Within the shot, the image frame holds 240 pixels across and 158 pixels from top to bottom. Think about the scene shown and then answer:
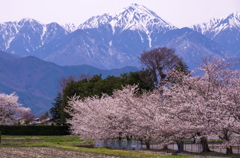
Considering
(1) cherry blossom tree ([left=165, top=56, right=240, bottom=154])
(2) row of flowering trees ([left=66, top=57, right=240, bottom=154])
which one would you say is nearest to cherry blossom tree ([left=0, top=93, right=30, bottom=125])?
(2) row of flowering trees ([left=66, top=57, right=240, bottom=154])

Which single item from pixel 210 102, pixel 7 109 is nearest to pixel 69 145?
pixel 210 102

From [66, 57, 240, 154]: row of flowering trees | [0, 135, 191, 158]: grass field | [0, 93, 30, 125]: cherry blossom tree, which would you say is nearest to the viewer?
[66, 57, 240, 154]: row of flowering trees

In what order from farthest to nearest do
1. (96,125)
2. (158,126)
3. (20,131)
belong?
(20,131) < (96,125) < (158,126)

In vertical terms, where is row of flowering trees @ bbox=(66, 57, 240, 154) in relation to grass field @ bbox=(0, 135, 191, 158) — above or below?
above

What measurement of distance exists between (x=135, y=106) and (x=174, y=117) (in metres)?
7.85

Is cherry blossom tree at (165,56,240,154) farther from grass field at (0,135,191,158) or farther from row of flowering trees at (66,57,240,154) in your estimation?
grass field at (0,135,191,158)

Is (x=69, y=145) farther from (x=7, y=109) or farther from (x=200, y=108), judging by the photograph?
(x=7, y=109)

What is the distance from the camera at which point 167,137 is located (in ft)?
106

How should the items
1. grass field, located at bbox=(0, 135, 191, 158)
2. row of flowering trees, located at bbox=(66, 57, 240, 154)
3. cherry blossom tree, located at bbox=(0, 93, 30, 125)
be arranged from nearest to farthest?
row of flowering trees, located at bbox=(66, 57, 240, 154) < grass field, located at bbox=(0, 135, 191, 158) < cherry blossom tree, located at bbox=(0, 93, 30, 125)

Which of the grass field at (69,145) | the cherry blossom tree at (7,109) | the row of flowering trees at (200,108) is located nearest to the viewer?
the row of flowering trees at (200,108)

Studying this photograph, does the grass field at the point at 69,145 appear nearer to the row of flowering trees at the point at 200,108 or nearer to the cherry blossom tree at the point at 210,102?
the row of flowering trees at the point at 200,108

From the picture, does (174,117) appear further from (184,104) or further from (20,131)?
(20,131)

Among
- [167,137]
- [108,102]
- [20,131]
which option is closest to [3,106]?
[20,131]

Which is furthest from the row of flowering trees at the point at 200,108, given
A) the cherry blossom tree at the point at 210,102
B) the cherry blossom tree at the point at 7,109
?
the cherry blossom tree at the point at 7,109
